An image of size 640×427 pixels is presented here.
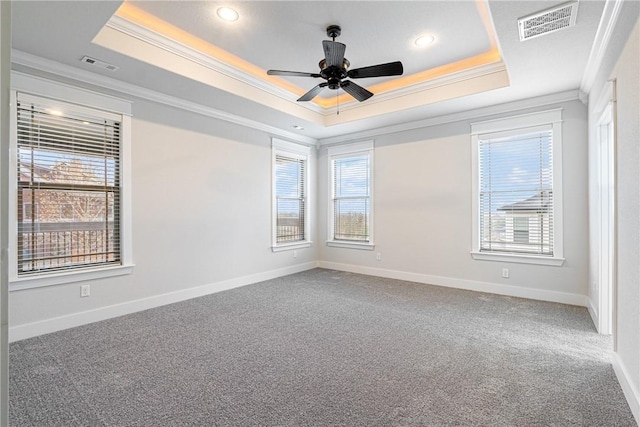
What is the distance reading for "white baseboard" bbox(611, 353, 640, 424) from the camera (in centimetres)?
188

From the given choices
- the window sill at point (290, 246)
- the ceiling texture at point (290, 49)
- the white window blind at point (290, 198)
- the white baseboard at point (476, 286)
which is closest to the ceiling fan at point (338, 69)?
the ceiling texture at point (290, 49)

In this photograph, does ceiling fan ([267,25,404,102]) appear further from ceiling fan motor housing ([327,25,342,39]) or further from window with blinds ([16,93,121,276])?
window with blinds ([16,93,121,276])

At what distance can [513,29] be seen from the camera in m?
2.70

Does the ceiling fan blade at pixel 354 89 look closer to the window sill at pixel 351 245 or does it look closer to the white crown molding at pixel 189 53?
the white crown molding at pixel 189 53

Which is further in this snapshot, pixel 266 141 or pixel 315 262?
pixel 315 262

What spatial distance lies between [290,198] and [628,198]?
4.74 metres

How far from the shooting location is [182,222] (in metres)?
4.32

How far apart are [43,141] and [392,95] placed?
4252 mm

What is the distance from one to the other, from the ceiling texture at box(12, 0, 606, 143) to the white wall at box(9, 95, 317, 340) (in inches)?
16.9

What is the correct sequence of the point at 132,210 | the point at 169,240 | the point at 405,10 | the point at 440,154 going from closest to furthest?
the point at 405,10
the point at 132,210
the point at 169,240
the point at 440,154

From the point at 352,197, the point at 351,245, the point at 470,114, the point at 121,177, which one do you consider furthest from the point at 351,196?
the point at 121,177

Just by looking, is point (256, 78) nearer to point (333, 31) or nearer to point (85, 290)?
point (333, 31)

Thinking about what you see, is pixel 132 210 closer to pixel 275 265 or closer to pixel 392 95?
pixel 275 265

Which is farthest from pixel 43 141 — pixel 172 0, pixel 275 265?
pixel 275 265
